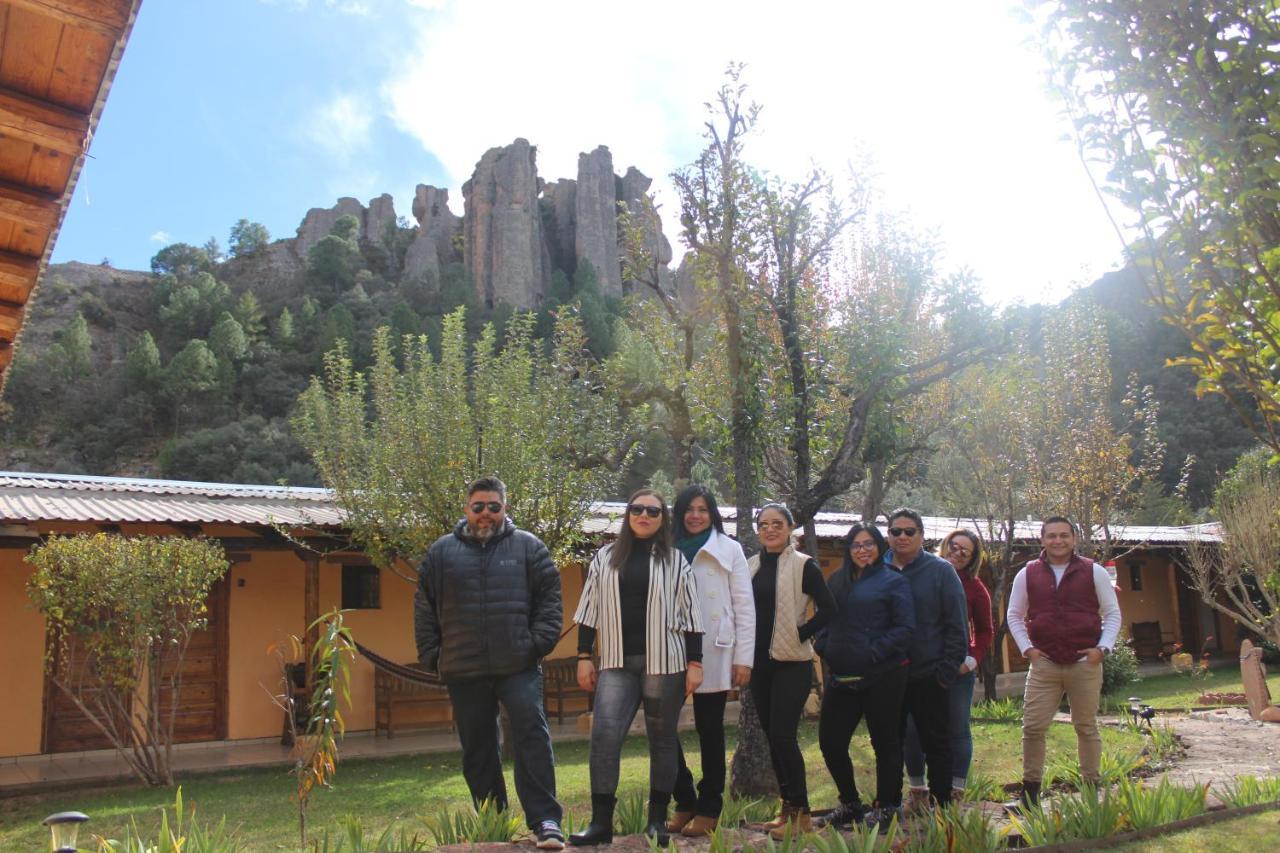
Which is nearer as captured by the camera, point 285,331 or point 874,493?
point 874,493

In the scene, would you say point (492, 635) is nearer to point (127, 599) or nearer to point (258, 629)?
point (127, 599)

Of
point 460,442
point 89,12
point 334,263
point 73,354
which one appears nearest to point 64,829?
point 89,12

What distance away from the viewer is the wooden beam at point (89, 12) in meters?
1.98

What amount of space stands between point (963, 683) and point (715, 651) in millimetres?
1686

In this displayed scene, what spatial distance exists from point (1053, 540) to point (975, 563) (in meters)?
0.64

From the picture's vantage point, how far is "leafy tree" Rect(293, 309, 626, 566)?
29.6 ft

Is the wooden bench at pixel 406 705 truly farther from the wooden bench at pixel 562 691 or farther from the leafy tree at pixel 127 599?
the leafy tree at pixel 127 599

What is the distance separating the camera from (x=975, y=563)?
5.68 metres

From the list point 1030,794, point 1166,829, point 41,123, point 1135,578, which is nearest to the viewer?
point 41,123

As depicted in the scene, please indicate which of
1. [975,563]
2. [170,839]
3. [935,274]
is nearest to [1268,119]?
[975,563]

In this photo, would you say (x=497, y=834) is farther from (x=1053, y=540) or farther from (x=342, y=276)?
(x=342, y=276)

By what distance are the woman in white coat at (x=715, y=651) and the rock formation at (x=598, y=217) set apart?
6601 centimetres

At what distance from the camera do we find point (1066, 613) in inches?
197

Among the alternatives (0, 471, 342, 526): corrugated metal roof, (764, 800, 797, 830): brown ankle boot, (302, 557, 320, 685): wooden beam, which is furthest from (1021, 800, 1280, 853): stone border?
(302, 557, 320, 685): wooden beam
